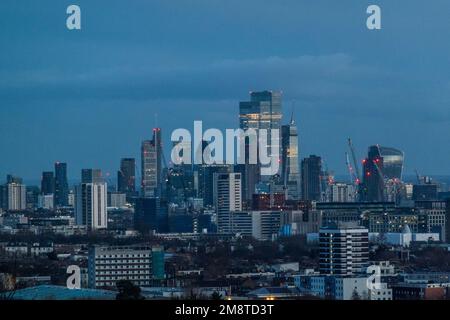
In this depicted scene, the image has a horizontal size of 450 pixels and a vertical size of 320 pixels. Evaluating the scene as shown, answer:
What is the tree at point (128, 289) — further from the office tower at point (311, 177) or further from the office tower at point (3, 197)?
the office tower at point (3, 197)

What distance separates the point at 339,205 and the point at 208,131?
4580 mm

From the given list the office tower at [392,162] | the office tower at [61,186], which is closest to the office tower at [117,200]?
the office tower at [61,186]

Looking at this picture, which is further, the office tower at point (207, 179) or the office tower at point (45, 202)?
the office tower at point (45, 202)

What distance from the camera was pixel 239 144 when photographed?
321 inches

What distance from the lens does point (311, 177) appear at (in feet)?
34.8

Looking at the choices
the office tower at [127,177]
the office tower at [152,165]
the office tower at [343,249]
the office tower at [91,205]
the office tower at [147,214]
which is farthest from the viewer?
the office tower at [147,214]

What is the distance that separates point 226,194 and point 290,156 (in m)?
2.25

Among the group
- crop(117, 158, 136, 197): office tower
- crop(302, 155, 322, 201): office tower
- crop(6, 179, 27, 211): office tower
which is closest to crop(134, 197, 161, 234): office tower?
crop(117, 158, 136, 197): office tower

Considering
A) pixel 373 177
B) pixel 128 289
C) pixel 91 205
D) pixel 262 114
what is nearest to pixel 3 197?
pixel 91 205

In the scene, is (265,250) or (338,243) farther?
(265,250)

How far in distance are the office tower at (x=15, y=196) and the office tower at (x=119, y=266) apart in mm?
818

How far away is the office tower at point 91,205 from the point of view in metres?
9.88
